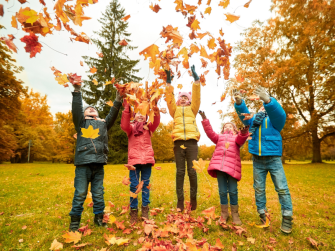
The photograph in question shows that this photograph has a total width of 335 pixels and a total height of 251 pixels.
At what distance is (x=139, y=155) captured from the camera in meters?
2.93

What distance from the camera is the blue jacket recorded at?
2641 millimetres

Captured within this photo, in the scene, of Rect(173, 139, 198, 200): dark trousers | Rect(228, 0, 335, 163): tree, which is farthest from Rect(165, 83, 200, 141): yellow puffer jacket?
Rect(228, 0, 335, 163): tree

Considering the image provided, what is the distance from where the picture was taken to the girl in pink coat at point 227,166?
2.85 metres

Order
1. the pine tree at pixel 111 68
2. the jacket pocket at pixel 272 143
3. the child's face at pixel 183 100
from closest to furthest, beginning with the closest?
the jacket pocket at pixel 272 143 < the child's face at pixel 183 100 < the pine tree at pixel 111 68

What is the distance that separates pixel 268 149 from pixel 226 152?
60 centimetres

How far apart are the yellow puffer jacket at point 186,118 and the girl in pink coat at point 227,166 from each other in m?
0.21

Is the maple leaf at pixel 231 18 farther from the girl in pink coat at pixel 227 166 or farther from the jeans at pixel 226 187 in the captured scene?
the jeans at pixel 226 187

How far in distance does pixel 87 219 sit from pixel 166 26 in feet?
10.3

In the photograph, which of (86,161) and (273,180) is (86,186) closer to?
(86,161)

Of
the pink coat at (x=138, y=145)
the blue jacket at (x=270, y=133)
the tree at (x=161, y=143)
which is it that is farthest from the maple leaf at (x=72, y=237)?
the tree at (x=161, y=143)

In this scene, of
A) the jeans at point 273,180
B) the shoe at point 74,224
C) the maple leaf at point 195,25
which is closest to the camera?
the maple leaf at point 195,25

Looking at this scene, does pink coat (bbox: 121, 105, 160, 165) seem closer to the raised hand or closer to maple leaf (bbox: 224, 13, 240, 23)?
the raised hand

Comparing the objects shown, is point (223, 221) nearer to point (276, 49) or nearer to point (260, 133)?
point (260, 133)

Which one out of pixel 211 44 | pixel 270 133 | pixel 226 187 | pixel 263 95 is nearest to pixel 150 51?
pixel 211 44
